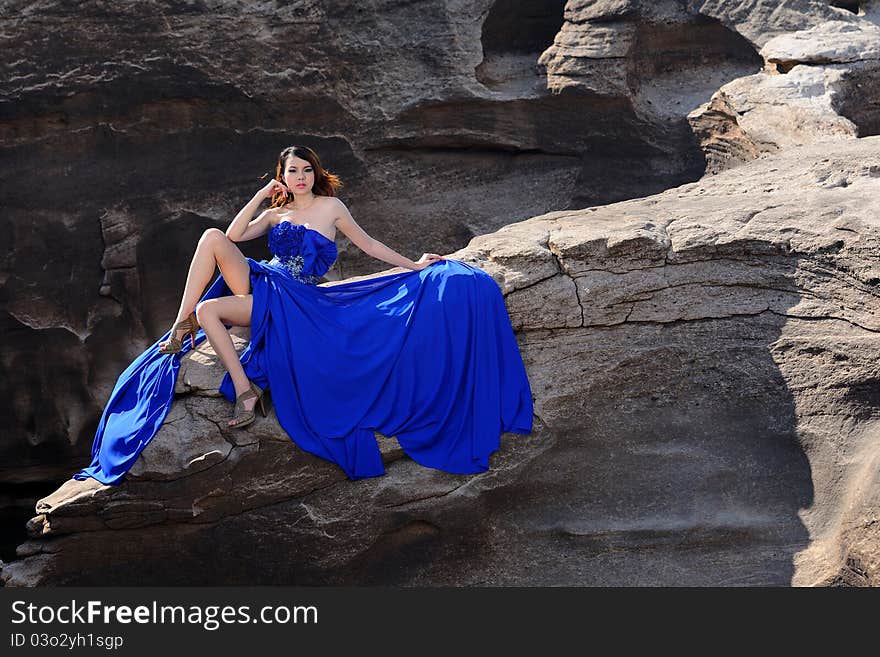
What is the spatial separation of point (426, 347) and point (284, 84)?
3.48m

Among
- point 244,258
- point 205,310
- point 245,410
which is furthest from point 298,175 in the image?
point 245,410

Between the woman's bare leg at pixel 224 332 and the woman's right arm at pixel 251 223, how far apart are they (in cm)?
45

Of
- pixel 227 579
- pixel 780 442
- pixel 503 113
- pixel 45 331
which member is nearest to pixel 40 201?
pixel 45 331

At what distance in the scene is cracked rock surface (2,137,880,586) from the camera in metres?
5.85

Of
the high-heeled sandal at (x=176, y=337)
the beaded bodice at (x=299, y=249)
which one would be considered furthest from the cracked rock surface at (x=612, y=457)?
the beaded bodice at (x=299, y=249)

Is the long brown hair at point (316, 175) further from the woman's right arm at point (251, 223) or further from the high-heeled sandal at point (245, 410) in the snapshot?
the high-heeled sandal at point (245, 410)

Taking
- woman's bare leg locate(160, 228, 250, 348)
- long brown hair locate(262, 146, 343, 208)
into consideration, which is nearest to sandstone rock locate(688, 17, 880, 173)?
long brown hair locate(262, 146, 343, 208)

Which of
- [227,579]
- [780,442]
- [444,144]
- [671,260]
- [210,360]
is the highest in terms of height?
[444,144]

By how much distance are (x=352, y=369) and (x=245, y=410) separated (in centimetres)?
53

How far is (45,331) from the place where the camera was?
9.11 m

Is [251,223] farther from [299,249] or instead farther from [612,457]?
[612,457]

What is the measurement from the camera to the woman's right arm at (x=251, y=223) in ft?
20.6

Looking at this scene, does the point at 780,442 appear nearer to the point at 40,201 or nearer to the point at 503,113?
the point at 503,113

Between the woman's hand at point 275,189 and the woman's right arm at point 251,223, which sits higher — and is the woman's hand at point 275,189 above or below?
above
